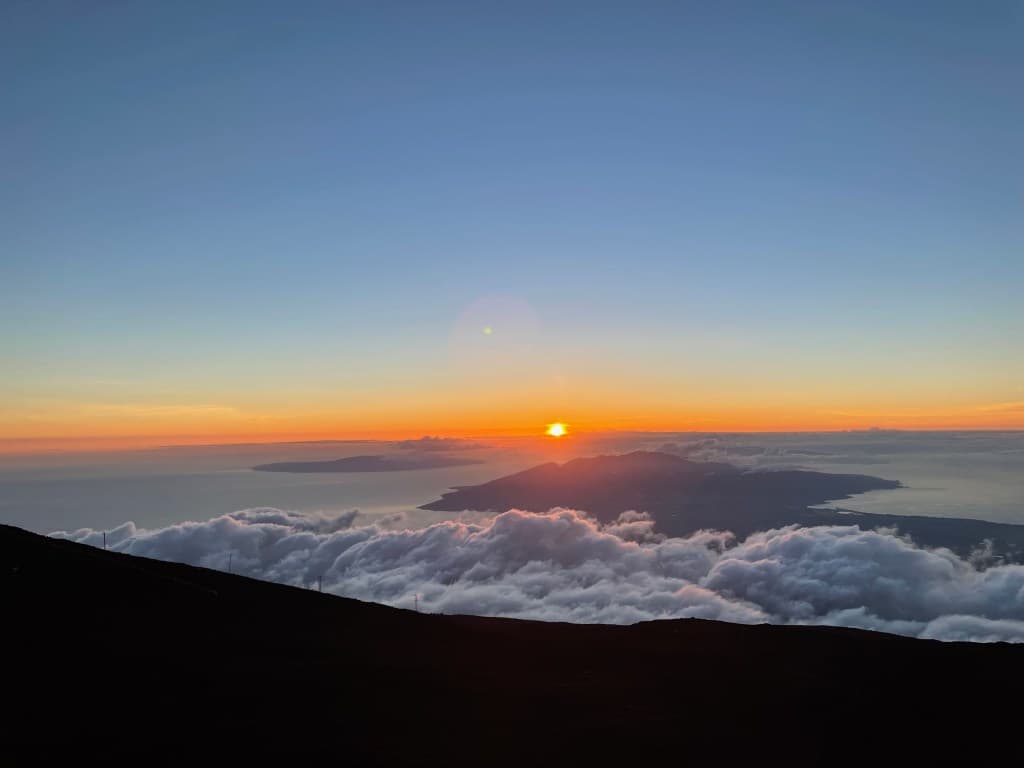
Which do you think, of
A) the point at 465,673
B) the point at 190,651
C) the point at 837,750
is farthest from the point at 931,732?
the point at 190,651

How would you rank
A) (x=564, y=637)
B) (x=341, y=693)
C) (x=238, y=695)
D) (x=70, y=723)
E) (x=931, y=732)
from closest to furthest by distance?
(x=70, y=723), (x=238, y=695), (x=341, y=693), (x=931, y=732), (x=564, y=637)

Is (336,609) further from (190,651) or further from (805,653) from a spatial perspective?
(805,653)

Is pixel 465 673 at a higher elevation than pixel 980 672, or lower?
higher

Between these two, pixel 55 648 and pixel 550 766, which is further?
pixel 55 648

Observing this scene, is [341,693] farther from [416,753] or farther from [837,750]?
[837,750]

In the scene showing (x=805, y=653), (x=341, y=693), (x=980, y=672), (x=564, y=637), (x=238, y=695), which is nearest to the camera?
(x=238, y=695)

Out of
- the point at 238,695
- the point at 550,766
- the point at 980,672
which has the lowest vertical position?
the point at 980,672
